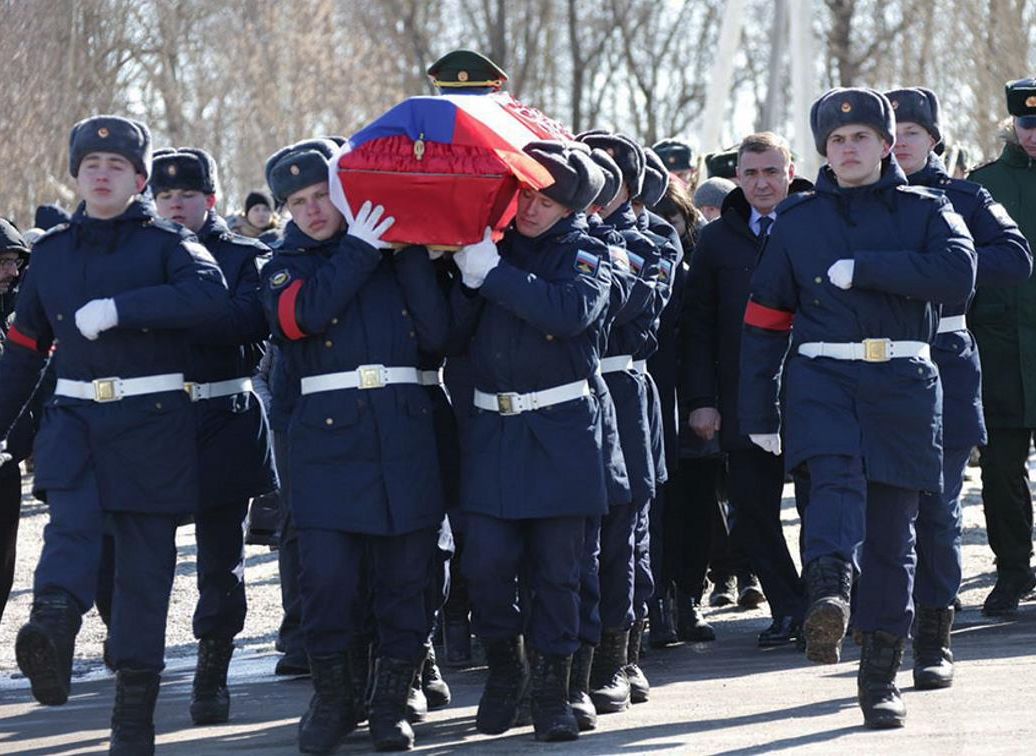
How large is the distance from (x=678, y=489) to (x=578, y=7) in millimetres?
39832

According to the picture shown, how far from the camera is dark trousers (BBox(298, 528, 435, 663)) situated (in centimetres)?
756

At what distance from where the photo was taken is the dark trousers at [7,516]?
30.9ft

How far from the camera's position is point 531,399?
7.64 meters

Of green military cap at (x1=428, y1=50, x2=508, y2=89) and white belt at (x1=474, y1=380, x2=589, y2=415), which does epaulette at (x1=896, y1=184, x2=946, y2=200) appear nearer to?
white belt at (x1=474, y1=380, x2=589, y2=415)

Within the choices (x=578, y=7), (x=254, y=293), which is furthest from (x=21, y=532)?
(x=578, y=7)

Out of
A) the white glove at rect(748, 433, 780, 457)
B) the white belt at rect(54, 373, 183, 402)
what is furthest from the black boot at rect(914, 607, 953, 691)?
the white belt at rect(54, 373, 183, 402)

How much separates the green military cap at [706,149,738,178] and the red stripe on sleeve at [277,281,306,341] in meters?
5.31

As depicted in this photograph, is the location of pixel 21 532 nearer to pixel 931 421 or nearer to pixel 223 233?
pixel 223 233

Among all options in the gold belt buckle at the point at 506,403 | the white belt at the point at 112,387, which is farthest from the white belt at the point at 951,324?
the white belt at the point at 112,387

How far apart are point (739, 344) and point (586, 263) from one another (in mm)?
2383

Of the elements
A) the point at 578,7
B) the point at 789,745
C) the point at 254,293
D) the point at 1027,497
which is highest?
the point at 578,7

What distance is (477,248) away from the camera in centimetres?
756

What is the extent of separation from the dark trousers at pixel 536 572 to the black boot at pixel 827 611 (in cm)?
80

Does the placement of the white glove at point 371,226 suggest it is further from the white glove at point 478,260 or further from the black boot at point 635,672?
the black boot at point 635,672
